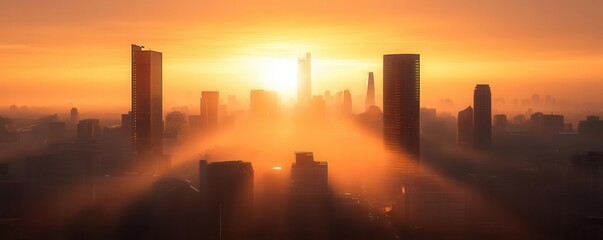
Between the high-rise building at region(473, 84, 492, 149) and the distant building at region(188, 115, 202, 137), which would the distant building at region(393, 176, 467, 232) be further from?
the distant building at region(188, 115, 202, 137)

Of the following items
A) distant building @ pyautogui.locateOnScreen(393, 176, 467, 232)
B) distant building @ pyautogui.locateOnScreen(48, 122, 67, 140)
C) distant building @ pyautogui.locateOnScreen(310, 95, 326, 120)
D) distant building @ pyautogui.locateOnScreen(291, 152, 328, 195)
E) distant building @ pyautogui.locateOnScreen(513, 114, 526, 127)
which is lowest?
distant building @ pyautogui.locateOnScreen(393, 176, 467, 232)

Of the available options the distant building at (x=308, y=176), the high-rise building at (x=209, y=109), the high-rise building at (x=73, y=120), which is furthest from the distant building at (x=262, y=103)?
the distant building at (x=308, y=176)

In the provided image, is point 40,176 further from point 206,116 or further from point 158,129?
point 206,116

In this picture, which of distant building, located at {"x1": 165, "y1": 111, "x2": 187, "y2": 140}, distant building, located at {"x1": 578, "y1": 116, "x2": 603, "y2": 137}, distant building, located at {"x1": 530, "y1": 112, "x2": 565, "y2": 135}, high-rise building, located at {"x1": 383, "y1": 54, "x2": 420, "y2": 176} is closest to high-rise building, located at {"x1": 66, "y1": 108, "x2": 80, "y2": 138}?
distant building, located at {"x1": 165, "y1": 111, "x2": 187, "y2": 140}

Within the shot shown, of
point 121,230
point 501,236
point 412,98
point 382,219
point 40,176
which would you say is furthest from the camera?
point 412,98

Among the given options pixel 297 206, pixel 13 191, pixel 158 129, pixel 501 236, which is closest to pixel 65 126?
pixel 158 129
